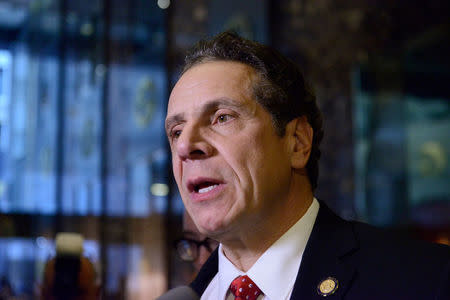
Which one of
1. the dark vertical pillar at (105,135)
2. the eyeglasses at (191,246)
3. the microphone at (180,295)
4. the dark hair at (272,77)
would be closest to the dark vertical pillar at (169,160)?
the dark vertical pillar at (105,135)

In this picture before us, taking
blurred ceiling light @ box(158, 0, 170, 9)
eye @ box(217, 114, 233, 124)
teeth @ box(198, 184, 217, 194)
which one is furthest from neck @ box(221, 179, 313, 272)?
blurred ceiling light @ box(158, 0, 170, 9)

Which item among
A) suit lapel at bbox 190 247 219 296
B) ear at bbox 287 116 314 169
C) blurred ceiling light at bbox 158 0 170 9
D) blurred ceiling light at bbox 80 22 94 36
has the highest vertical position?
blurred ceiling light at bbox 158 0 170 9

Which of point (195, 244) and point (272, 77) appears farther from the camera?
point (195, 244)

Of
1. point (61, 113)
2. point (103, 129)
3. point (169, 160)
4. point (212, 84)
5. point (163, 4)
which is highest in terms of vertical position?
point (163, 4)

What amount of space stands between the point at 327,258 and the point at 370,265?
102 mm

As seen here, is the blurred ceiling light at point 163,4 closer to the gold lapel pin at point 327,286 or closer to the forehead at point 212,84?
the forehead at point 212,84

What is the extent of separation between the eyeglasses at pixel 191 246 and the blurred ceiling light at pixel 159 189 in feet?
8.76

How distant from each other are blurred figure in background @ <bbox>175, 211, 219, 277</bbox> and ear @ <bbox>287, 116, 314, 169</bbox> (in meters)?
0.45

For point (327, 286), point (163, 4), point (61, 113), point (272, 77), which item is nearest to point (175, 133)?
point (272, 77)

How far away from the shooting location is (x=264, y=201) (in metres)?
1.52

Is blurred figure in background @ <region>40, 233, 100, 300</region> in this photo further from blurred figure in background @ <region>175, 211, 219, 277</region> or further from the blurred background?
the blurred background

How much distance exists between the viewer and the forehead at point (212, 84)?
1.53 m

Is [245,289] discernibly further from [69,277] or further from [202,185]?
[69,277]

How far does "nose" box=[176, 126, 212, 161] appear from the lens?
1481mm
